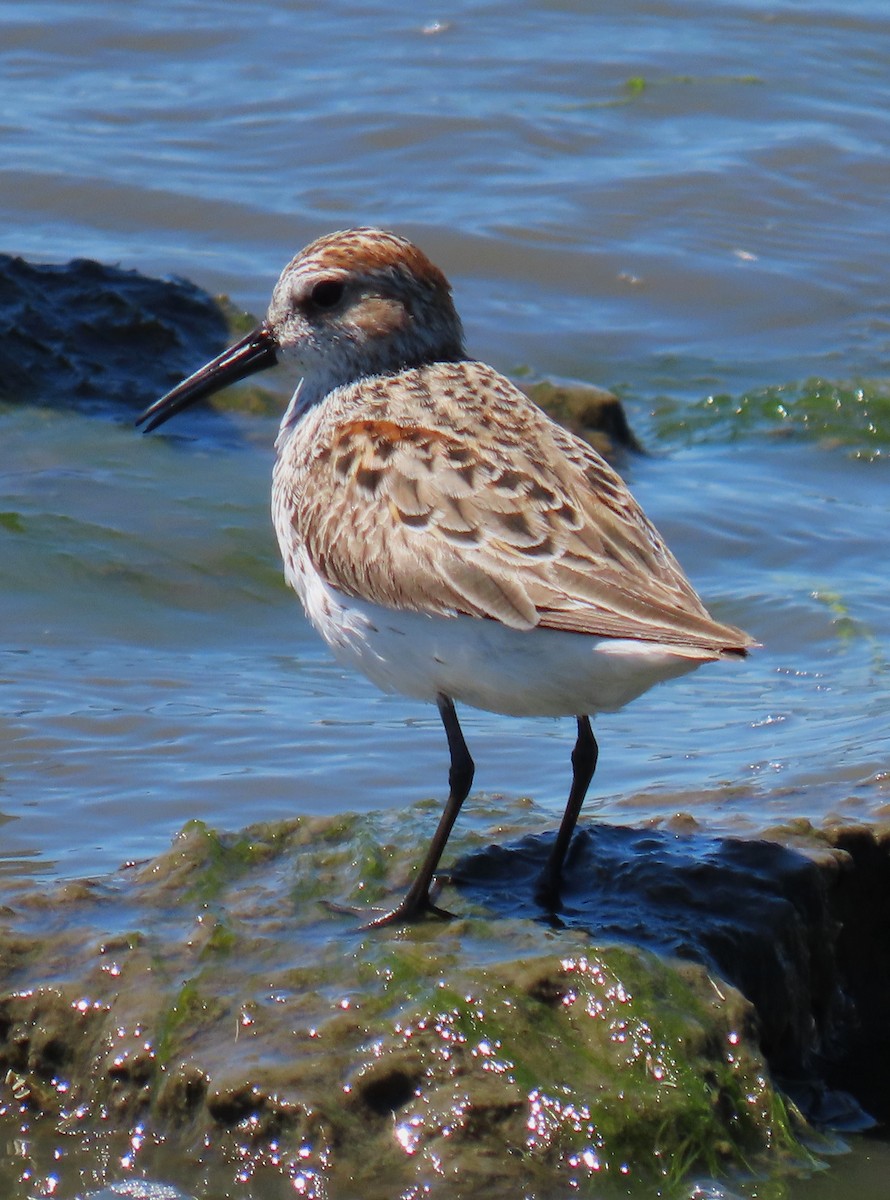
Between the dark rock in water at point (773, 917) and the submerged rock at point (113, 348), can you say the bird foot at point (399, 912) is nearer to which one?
the dark rock in water at point (773, 917)

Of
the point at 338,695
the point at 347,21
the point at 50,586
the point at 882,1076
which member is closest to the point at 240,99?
the point at 347,21

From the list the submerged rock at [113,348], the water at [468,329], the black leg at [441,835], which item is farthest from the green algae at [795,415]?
the black leg at [441,835]

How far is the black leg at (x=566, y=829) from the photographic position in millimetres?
5180

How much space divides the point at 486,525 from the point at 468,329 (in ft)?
23.4

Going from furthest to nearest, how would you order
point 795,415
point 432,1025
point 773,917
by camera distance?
point 795,415 < point 773,917 < point 432,1025

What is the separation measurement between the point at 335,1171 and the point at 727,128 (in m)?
12.3

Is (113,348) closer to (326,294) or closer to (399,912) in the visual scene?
(326,294)

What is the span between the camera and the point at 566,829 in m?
Result: 5.21

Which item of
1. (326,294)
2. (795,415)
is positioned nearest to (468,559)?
(326,294)

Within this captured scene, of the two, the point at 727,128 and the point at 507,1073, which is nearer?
the point at 507,1073

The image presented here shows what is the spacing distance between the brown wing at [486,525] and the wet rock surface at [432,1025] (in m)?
0.87

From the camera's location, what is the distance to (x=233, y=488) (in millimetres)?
9672

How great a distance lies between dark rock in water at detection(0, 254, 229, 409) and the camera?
10258 mm

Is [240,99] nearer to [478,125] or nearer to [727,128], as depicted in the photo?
[478,125]
